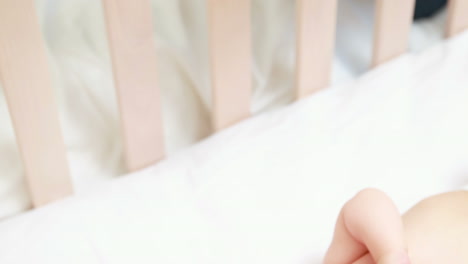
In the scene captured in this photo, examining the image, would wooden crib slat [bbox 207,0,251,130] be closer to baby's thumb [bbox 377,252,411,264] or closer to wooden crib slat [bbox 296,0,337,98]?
wooden crib slat [bbox 296,0,337,98]

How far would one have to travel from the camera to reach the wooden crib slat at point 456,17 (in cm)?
108

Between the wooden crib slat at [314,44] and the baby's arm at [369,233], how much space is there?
36 centimetres

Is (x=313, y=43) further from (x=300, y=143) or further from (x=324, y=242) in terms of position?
(x=324, y=242)

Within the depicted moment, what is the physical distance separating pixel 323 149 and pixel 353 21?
313mm

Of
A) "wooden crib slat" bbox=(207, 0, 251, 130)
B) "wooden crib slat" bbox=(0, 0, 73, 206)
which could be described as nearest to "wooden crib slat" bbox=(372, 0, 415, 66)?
"wooden crib slat" bbox=(207, 0, 251, 130)

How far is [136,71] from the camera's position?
821 mm

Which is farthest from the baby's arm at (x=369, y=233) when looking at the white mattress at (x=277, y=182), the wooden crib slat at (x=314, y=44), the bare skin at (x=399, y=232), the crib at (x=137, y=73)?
the wooden crib slat at (x=314, y=44)

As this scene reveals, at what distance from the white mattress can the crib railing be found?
3cm

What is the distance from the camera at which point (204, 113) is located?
0.97 m

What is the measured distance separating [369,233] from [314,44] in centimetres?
42

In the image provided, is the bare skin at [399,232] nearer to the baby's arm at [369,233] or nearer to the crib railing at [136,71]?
the baby's arm at [369,233]

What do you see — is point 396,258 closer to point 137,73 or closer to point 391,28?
point 137,73

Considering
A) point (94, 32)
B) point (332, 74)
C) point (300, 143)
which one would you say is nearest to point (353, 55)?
point (332, 74)

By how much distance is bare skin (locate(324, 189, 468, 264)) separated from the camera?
60 centimetres
